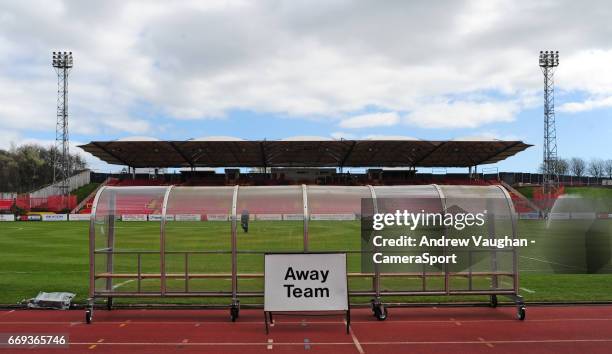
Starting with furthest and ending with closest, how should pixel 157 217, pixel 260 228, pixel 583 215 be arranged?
pixel 583 215, pixel 260 228, pixel 157 217

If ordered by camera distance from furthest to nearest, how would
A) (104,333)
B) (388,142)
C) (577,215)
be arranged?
1. (577,215)
2. (388,142)
3. (104,333)

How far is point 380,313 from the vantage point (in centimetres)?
1057

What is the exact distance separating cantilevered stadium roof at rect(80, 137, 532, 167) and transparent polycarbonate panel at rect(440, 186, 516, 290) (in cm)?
3407

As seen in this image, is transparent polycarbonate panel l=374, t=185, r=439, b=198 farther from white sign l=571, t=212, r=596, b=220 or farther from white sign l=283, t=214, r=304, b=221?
white sign l=571, t=212, r=596, b=220

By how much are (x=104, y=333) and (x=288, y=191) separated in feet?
15.2

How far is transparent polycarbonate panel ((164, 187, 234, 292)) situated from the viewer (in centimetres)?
1124

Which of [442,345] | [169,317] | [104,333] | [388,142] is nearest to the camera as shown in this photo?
[442,345]

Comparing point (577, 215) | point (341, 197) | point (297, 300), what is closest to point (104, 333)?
point (297, 300)

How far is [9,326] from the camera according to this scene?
32.9ft

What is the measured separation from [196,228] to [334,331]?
5.20m

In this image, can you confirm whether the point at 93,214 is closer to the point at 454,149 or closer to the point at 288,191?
the point at 288,191

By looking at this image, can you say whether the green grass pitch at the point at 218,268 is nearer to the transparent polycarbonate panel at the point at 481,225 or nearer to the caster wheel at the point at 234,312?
the transparent polycarbonate panel at the point at 481,225

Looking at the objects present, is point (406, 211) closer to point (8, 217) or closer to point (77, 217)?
point (77, 217)

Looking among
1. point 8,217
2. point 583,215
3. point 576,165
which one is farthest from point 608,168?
point 8,217
